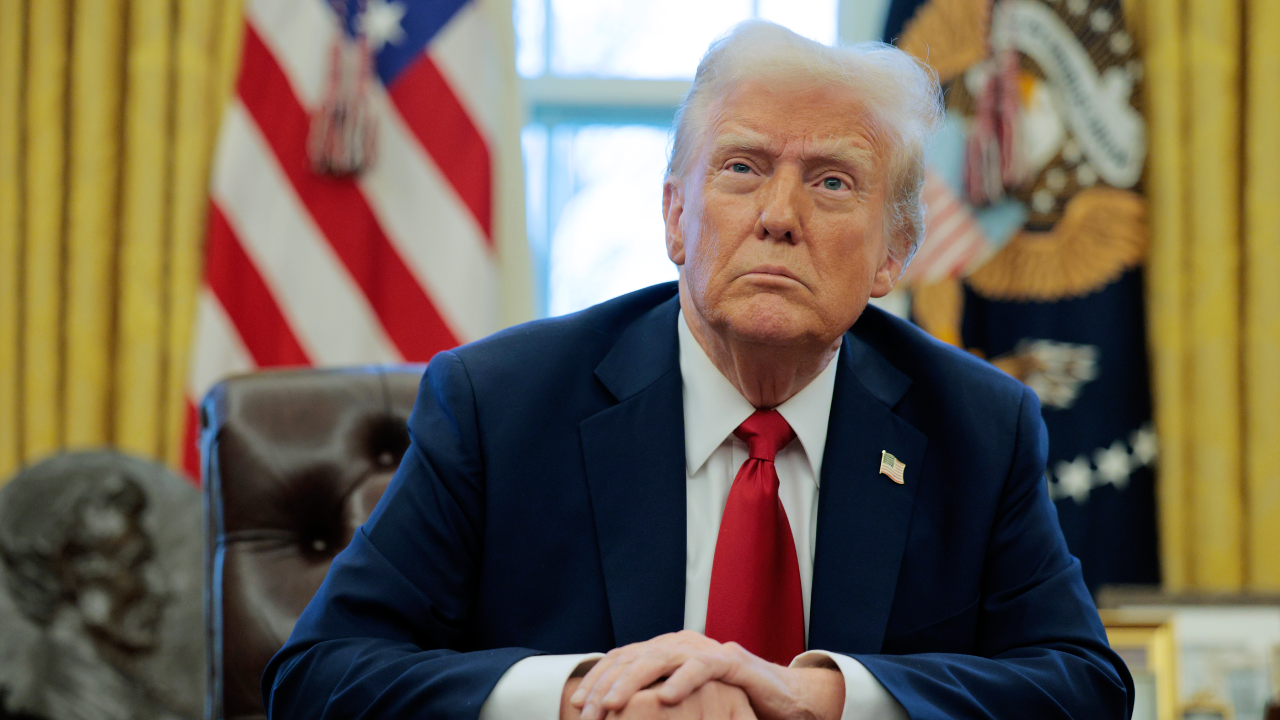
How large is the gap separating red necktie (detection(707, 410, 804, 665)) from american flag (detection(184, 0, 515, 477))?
1.29 metres

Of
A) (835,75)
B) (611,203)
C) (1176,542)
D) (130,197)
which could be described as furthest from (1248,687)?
(130,197)

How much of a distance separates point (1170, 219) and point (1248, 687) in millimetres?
990

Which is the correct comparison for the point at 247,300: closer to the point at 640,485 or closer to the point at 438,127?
the point at 438,127

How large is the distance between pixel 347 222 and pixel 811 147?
1.50 m

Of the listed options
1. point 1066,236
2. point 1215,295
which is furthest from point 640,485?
point 1215,295

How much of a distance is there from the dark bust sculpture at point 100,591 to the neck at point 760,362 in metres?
1.10

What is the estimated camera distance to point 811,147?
131cm

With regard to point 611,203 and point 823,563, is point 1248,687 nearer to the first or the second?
point 823,563

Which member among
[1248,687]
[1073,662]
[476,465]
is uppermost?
[476,465]

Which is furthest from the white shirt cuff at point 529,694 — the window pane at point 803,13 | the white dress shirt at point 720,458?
the window pane at point 803,13

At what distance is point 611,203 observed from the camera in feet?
9.48

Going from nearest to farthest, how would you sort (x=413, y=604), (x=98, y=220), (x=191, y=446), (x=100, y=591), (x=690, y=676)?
(x=690, y=676) < (x=413, y=604) < (x=100, y=591) < (x=191, y=446) < (x=98, y=220)

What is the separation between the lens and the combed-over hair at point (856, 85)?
1.33 m

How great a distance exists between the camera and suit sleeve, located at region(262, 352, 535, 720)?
1.13 m
